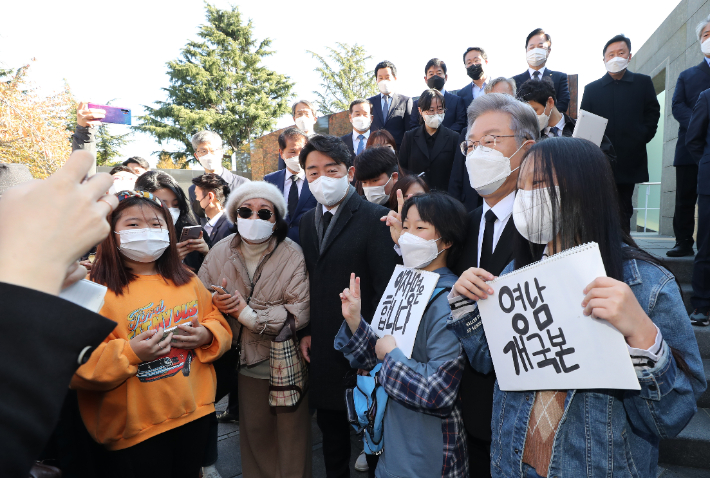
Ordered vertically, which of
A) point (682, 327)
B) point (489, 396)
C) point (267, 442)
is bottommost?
point (267, 442)

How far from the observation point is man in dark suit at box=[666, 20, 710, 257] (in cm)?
499

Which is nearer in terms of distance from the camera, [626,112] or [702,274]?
[702,274]

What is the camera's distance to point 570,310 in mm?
1349

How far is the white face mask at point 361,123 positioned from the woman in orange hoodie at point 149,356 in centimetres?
397

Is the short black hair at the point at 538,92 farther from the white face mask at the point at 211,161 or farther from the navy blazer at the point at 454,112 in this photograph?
the white face mask at the point at 211,161

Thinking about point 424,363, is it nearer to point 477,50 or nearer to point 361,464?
point 361,464

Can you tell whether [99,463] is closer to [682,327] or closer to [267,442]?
[267,442]

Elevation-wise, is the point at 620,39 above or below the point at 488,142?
above

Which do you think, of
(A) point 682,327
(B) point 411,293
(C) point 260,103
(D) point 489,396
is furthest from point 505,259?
(C) point 260,103

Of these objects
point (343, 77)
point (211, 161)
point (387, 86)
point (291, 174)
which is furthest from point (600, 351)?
point (343, 77)

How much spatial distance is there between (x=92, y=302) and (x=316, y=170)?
2.28 metres

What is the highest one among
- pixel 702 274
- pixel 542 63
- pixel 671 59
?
pixel 671 59

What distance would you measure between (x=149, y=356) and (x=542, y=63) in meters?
6.10

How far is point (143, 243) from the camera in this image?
251cm
